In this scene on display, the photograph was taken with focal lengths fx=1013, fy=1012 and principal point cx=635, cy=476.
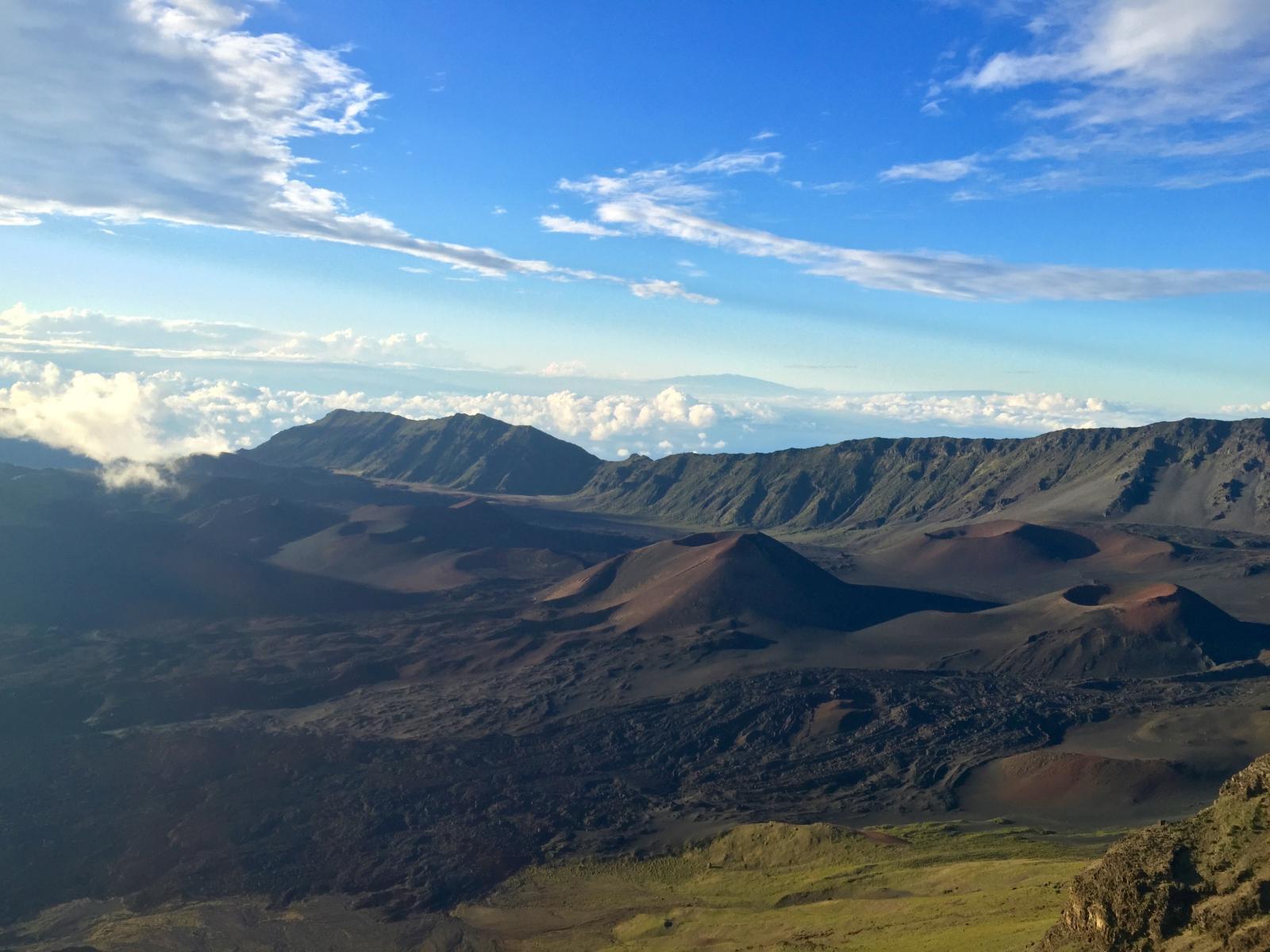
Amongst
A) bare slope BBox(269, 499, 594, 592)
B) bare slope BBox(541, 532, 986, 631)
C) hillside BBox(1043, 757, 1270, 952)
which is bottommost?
bare slope BBox(269, 499, 594, 592)

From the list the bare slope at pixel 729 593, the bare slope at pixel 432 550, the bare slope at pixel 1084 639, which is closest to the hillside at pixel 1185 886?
the bare slope at pixel 1084 639

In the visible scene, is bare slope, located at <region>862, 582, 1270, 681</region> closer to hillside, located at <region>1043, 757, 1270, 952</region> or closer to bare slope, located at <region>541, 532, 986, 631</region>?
bare slope, located at <region>541, 532, 986, 631</region>

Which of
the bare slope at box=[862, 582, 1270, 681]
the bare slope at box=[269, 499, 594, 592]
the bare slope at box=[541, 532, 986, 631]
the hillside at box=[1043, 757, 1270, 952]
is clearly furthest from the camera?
the bare slope at box=[269, 499, 594, 592]

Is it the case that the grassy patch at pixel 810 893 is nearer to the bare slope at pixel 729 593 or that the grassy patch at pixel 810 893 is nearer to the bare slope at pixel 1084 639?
the bare slope at pixel 1084 639

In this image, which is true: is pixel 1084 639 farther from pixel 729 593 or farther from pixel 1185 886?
pixel 1185 886

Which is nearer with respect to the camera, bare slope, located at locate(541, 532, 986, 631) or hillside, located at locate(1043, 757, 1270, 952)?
hillside, located at locate(1043, 757, 1270, 952)

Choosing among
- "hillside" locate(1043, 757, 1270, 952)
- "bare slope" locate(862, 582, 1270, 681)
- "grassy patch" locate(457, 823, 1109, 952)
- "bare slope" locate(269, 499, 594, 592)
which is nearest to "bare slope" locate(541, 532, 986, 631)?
"bare slope" locate(862, 582, 1270, 681)
